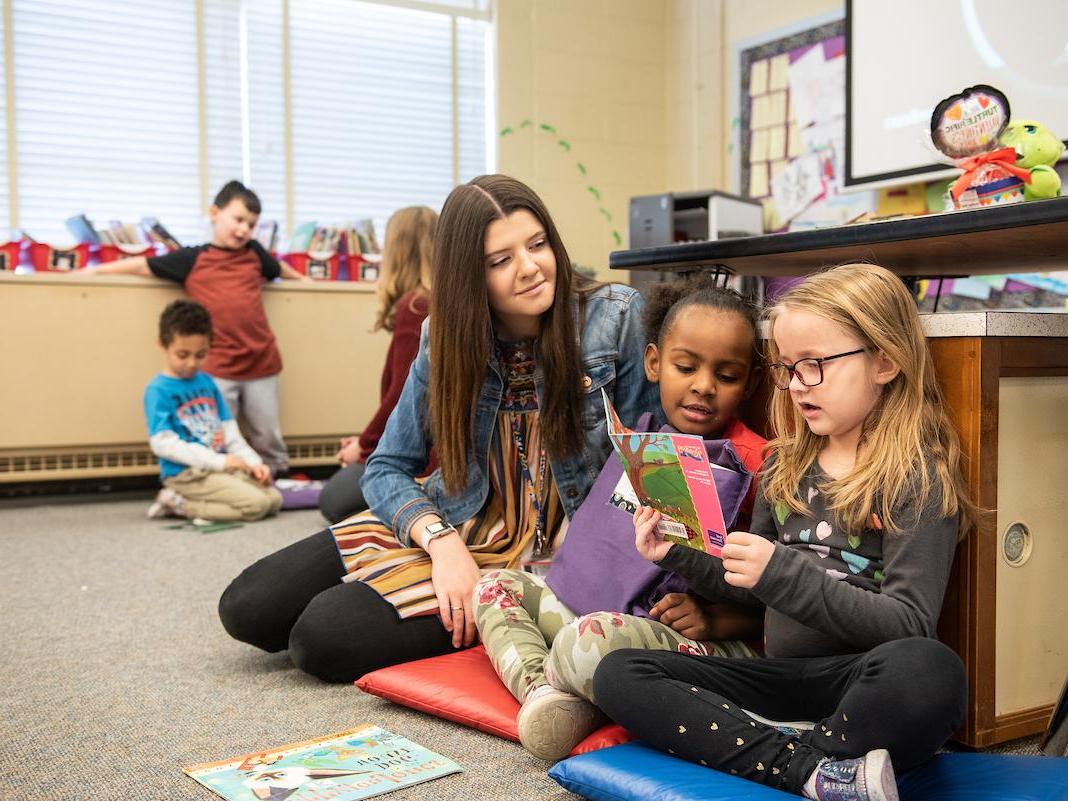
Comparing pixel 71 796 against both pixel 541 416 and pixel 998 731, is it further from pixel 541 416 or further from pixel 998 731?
pixel 998 731

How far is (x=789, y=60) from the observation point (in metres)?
4.57

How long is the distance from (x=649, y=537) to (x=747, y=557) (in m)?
0.16

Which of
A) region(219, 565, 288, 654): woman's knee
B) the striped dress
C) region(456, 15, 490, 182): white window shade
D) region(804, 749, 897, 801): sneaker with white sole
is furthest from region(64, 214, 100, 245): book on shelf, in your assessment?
region(804, 749, 897, 801): sneaker with white sole

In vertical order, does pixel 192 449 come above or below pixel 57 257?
below

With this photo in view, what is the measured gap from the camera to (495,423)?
5.68 feet

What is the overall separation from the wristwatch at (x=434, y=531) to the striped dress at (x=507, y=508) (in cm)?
5

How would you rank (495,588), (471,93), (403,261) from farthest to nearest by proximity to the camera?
(471,93)
(403,261)
(495,588)

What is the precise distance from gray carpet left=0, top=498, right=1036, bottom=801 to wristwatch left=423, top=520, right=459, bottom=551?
0.26m

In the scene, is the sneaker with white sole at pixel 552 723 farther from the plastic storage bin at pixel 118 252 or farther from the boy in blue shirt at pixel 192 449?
the plastic storage bin at pixel 118 252

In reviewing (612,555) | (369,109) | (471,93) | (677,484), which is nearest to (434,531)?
(612,555)

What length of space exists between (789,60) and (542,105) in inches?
46.7

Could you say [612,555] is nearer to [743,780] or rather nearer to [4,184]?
[743,780]

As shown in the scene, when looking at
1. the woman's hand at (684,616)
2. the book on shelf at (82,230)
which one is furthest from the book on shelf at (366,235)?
the woman's hand at (684,616)

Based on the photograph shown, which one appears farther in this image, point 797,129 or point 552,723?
point 797,129
